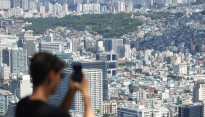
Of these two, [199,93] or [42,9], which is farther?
[42,9]

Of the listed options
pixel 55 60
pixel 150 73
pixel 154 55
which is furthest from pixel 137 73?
pixel 55 60

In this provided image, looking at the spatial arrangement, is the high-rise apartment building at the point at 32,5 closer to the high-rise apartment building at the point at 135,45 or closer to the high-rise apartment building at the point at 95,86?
the high-rise apartment building at the point at 135,45

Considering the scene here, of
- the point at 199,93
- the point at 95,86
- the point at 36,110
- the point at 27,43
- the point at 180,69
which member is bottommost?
the point at 180,69

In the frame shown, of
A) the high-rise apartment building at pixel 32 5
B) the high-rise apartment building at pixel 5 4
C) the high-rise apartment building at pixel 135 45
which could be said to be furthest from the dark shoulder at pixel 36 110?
the high-rise apartment building at pixel 32 5

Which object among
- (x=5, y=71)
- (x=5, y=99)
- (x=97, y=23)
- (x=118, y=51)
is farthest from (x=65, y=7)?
(x=5, y=99)

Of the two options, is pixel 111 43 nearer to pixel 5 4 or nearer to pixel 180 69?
pixel 180 69

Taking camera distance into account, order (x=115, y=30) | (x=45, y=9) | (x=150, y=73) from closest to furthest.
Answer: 1. (x=150, y=73)
2. (x=115, y=30)
3. (x=45, y=9)

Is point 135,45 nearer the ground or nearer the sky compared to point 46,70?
nearer the ground

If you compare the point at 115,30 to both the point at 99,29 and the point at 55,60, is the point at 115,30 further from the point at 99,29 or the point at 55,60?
the point at 55,60
